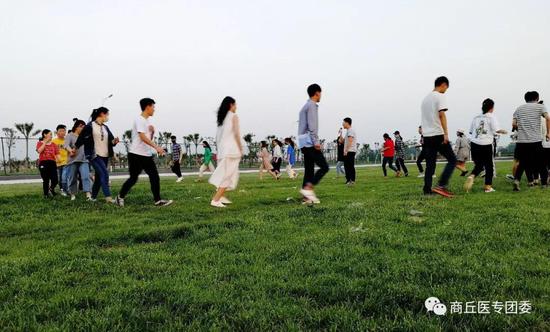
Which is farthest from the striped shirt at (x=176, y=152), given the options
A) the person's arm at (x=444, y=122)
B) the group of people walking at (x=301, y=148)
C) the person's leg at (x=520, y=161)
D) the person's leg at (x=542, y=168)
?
the person's leg at (x=542, y=168)

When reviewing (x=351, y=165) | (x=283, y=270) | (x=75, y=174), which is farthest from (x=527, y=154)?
(x=75, y=174)

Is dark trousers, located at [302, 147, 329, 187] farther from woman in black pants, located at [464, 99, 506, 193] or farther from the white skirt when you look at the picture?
woman in black pants, located at [464, 99, 506, 193]

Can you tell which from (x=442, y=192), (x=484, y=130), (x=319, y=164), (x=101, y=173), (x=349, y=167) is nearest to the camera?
(x=319, y=164)

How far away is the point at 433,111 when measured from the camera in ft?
25.4

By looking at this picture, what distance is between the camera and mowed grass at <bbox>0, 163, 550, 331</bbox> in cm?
268

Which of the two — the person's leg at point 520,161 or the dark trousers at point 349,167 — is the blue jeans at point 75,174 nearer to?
the dark trousers at point 349,167

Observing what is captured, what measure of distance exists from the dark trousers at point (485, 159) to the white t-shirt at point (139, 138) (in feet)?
→ 23.0

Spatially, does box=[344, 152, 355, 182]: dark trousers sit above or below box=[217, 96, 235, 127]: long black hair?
below

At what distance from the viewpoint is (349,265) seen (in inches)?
145

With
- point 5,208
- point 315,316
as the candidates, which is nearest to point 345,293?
point 315,316

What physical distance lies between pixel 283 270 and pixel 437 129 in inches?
211

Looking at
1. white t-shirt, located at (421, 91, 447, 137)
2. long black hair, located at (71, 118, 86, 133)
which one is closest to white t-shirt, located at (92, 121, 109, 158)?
long black hair, located at (71, 118, 86, 133)

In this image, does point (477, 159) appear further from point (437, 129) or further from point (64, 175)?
point (64, 175)

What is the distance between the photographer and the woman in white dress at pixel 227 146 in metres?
7.65
